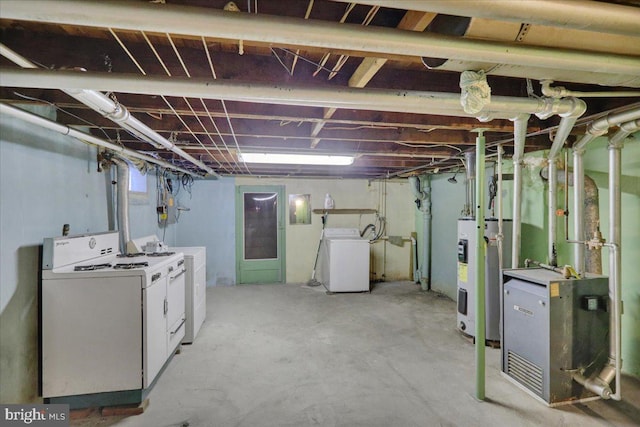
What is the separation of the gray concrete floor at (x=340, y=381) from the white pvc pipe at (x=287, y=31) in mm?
2193

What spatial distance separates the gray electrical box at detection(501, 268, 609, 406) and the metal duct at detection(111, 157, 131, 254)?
3702mm

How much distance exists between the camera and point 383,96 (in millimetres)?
1573

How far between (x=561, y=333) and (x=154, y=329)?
10.1 feet

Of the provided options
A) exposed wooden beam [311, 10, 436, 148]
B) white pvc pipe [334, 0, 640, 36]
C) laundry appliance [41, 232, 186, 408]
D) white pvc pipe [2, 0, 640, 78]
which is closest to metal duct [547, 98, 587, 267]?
white pvc pipe [2, 0, 640, 78]

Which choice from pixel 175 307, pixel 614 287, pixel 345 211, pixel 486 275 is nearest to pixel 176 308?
pixel 175 307

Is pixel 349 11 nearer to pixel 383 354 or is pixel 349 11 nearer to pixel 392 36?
pixel 392 36

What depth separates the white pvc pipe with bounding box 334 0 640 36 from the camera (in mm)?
857

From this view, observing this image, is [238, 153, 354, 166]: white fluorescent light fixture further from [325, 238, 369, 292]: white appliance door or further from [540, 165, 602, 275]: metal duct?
[540, 165, 602, 275]: metal duct

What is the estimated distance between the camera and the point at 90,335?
6.74 feet

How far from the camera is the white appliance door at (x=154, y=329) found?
7.06 feet

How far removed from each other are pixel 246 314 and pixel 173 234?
219 cm

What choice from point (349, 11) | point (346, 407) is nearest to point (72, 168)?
point (349, 11)

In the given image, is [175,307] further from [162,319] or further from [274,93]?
[274,93]

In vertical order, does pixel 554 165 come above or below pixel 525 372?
above
